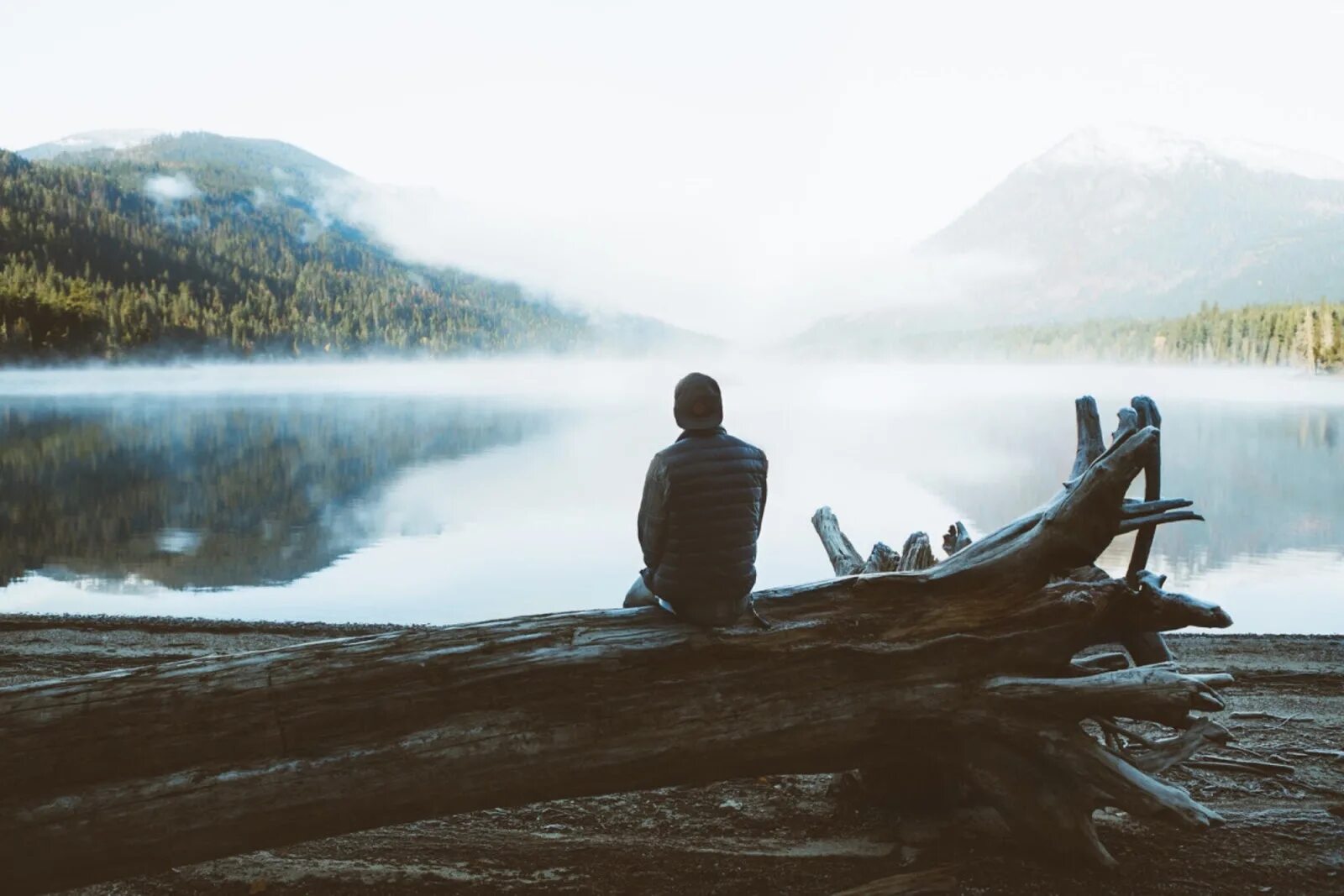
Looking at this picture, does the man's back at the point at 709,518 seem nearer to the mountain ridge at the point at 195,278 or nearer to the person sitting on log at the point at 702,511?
the person sitting on log at the point at 702,511

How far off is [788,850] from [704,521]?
169 centimetres

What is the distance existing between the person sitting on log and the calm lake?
9170 mm

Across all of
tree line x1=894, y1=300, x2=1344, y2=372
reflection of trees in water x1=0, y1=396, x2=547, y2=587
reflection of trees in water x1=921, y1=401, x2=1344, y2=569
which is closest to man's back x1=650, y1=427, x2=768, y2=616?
reflection of trees in water x1=0, y1=396, x2=547, y2=587

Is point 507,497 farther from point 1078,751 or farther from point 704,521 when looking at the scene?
point 1078,751

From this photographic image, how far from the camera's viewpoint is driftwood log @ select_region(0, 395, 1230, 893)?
435 cm

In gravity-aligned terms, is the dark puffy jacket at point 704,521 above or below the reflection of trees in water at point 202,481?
above

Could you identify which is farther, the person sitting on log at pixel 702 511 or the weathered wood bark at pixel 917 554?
the weathered wood bark at pixel 917 554

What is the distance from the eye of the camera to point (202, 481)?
99.3ft

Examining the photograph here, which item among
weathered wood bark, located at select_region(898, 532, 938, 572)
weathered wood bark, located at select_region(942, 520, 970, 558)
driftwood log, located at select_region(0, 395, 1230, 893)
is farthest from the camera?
weathered wood bark, located at select_region(942, 520, 970, 558)

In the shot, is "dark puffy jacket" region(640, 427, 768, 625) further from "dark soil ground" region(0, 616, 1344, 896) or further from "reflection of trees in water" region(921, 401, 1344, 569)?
"reflection of trees in water" region(921, 401, 1344, 569)

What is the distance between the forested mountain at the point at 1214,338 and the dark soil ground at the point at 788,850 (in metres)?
83.9

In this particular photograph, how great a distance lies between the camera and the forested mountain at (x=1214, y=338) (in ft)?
258

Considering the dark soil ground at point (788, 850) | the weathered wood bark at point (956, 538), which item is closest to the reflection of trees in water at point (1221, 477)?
the weathered wood bark at point (956, 538)

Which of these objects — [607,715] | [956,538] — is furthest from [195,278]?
[607,715]
